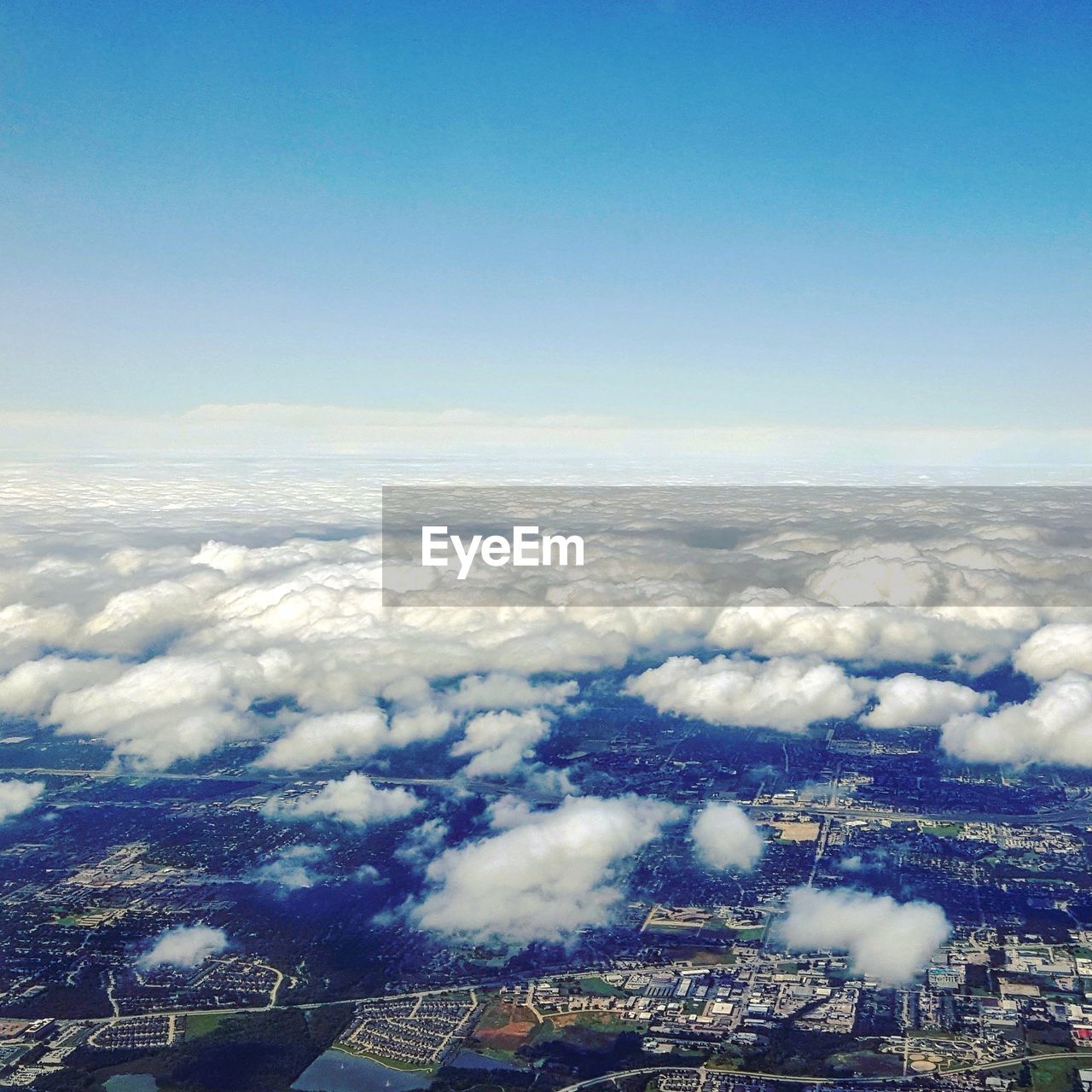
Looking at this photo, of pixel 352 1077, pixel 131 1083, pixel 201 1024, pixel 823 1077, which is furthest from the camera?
pixel 201 1024

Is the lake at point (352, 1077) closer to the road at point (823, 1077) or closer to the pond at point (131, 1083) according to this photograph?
the pond at point (131, 1083)

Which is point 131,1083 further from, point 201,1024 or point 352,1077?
point 352,1077

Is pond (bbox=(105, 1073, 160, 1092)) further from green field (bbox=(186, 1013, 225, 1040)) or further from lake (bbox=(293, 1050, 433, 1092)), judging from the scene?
lake (bbox=(293, 1050, 433, 1092))

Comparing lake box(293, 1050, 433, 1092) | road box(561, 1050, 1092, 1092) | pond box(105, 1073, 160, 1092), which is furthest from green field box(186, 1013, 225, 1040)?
road box(561, 1050, 1092, 1092)

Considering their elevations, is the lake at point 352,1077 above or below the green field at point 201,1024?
above

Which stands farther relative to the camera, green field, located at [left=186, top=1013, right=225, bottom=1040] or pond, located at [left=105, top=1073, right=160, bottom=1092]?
green field, located at [left=186, top=1013, right=225, bottom=1040]

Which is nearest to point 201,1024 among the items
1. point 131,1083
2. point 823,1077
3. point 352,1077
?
point 131,1083

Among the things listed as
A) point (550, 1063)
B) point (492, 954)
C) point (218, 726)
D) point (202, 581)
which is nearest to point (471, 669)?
point (218, 726)

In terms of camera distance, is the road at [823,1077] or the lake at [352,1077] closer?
the road at [823,1077]

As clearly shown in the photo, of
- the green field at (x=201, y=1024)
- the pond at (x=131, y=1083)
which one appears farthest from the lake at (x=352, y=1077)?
the green field at (x=201, y=1024)

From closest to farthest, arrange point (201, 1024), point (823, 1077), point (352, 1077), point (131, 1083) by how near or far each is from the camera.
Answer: point (823, 1077) → point (131, 1083) → point (352, 1077) → point (201, 1024)
